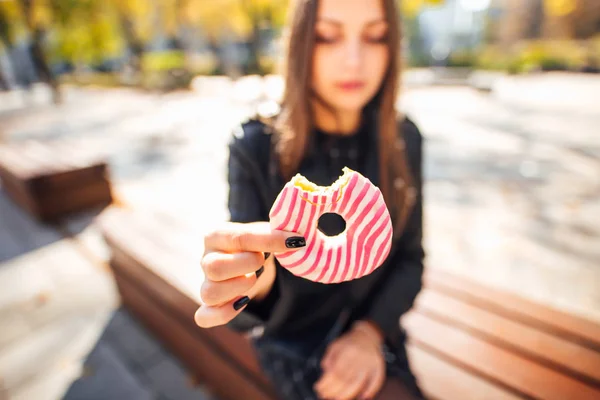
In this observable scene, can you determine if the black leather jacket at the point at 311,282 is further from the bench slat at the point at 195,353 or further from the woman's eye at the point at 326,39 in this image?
the bench slat at the point at 195,353

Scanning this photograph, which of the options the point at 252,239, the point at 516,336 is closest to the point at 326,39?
the point at 252,239

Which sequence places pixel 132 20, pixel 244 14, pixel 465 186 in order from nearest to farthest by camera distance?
1. pixel 465 186
2. pixel 244 14
3. pixel 132 20

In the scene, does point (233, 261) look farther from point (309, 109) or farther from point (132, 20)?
point (132, 20)

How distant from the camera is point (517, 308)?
5.88 feet

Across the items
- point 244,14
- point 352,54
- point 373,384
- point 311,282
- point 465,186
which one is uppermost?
point 244,14

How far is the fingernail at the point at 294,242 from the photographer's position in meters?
0.70

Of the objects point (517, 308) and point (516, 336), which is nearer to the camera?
point (516, 336)

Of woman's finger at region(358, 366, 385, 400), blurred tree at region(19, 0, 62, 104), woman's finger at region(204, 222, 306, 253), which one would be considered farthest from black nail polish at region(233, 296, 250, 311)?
blurred tree at region(19, 0, 62, 104)

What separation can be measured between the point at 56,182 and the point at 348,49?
4951 mm

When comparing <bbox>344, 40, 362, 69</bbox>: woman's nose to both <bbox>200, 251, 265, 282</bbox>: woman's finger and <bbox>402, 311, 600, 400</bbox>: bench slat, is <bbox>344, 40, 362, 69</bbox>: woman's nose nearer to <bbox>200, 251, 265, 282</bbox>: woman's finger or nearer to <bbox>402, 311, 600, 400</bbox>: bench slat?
<bbox>200, 251, 265, 282</bbox>: woman's finger

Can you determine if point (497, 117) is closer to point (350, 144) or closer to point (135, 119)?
point (350, 144)

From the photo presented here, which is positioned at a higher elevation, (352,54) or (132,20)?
(132,20)

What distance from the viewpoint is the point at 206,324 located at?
2.72 ft

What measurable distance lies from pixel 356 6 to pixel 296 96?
0.32 metres
